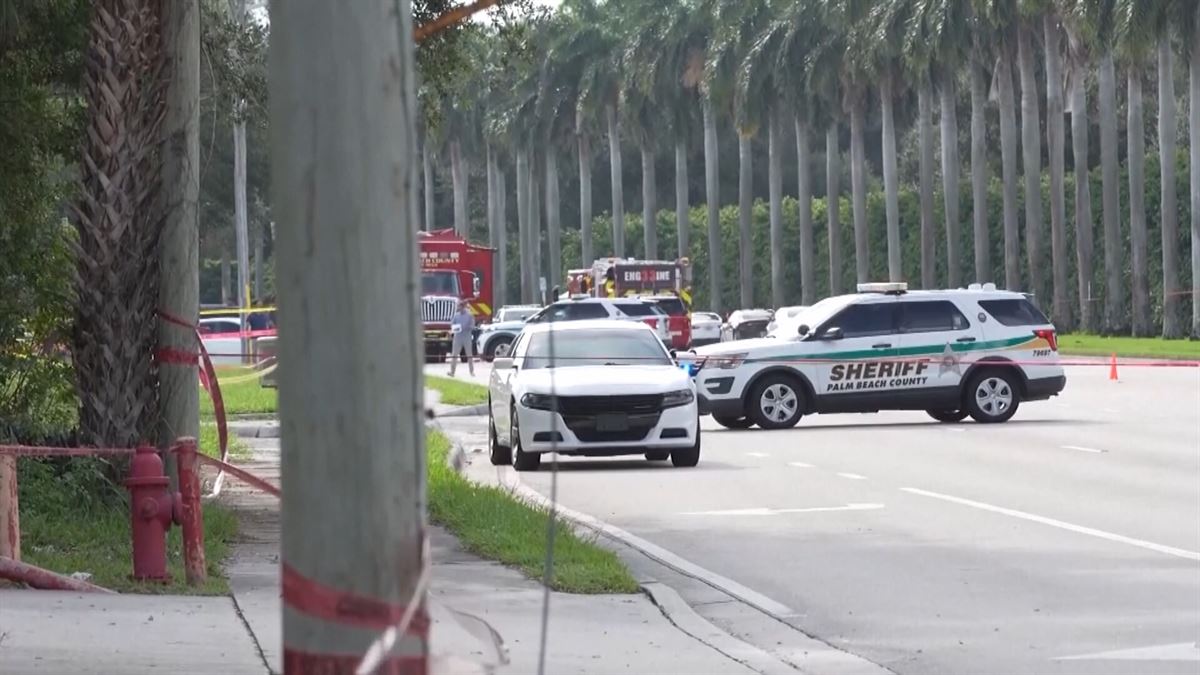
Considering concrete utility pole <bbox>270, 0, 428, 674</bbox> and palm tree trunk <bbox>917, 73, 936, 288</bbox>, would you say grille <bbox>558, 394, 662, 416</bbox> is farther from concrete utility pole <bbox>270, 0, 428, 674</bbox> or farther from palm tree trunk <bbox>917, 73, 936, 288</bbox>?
palm tree trunk <bbox>917, 73, 936, 288</bbox>

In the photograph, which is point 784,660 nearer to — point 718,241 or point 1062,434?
point 1062,434

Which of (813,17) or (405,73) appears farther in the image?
(813,17)

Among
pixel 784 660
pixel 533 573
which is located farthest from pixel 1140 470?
pixel 784 660

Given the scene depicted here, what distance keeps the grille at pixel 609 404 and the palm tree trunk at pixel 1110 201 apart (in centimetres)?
4119

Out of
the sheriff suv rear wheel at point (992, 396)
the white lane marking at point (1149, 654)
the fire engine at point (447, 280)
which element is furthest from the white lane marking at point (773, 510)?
→ the fire engine at point (447, 280)

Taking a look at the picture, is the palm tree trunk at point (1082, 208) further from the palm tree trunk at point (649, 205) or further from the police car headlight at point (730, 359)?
the police car headlight at point (730, 359)

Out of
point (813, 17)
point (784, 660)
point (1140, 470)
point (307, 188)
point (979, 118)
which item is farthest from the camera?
point (813, 17)

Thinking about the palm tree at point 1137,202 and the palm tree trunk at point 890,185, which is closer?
the palm tree at point 1137,202

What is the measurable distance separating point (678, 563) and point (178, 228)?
4261mm

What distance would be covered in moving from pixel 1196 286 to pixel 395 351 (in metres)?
54.6

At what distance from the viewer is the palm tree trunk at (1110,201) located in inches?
2334

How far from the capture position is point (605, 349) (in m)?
21.8

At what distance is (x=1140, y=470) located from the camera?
1933 cm

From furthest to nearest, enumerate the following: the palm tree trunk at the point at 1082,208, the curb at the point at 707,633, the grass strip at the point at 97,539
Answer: the palm tree trunk at the point at 1082,208 < the grass strip at the point at 97,539 < the curb at the point at 707,633
